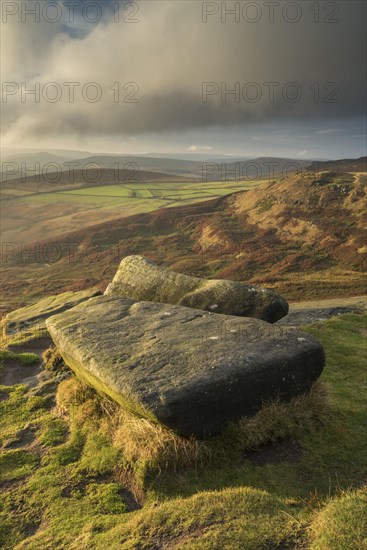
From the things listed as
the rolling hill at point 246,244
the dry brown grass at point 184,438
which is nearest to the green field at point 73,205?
the rolling hill at point 246,244

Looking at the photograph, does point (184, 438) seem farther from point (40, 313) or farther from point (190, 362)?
point (40, 313)

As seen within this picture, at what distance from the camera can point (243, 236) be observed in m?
52.2

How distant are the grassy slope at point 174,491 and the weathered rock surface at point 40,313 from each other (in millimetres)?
10587

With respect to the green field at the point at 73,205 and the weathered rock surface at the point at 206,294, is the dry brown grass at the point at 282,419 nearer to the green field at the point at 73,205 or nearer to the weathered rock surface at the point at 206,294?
the weathered rock surface at the point at 206,294

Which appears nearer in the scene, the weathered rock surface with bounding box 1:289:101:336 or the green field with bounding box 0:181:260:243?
the weathered rock surface with bounding box 1:289:101:336

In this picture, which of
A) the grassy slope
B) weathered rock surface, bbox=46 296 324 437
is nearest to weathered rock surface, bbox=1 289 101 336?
weathered rock surface, bbox=46 296 324 437

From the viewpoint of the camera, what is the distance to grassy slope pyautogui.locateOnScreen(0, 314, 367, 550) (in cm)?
670

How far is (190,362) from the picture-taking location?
33.2 feet

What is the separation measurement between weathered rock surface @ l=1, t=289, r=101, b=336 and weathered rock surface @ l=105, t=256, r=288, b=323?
5544 millimetres

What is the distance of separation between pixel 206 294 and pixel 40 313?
12.3 metres

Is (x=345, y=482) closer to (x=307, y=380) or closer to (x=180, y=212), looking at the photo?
(x=307, y=380)

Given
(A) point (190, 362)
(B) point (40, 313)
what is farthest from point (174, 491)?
(B) point (40, 313)

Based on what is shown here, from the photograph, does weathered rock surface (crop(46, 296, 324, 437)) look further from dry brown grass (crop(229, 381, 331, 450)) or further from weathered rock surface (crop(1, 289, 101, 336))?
weathered rock surface (crop(1, 289, 101, 336))

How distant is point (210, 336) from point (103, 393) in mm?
3539
